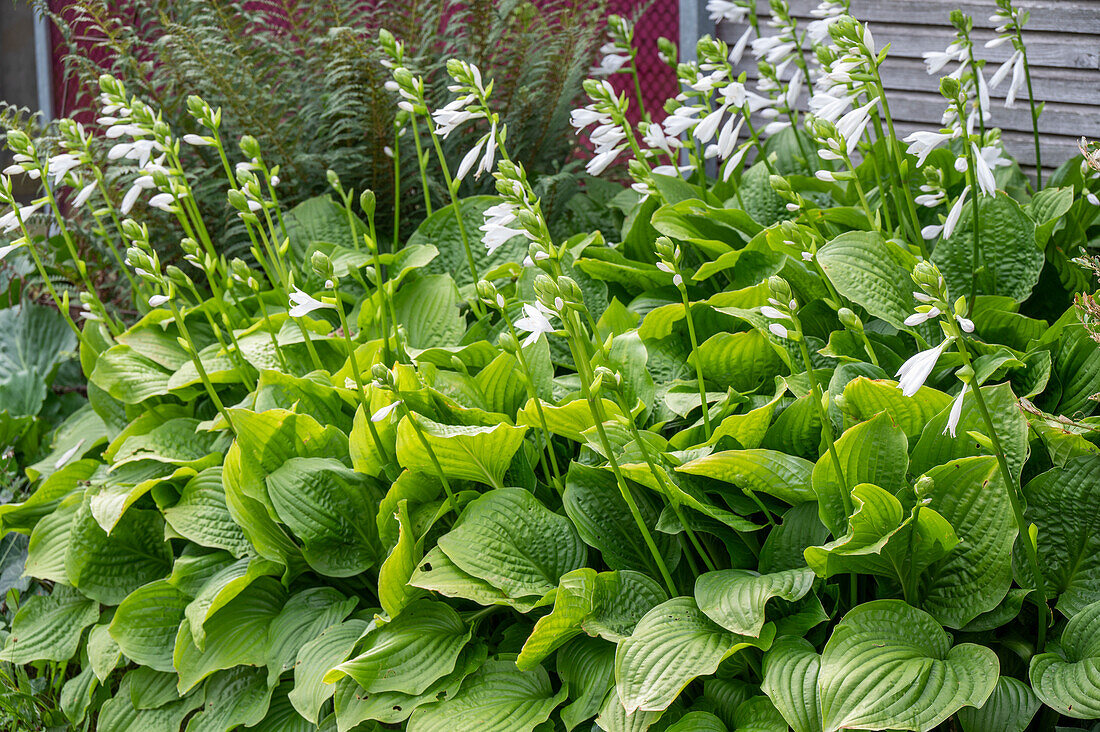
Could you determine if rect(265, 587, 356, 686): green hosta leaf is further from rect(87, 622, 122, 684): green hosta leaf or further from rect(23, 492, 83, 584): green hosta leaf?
rect(23, 492, 83, 584): green hosta leaf

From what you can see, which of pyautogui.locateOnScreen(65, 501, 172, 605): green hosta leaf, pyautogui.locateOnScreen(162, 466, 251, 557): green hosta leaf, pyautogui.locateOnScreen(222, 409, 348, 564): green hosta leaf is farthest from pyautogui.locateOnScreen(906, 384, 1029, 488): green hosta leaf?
pyautogui.locateOnScreen(65, 501, 172, 605): green hosta leaf

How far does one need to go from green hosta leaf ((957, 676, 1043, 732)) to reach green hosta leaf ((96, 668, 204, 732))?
1.68 metres

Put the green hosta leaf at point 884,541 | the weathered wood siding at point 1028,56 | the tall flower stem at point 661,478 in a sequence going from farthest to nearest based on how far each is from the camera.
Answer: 1. the weathered wood siding at point 1028,56
2. the tall flower stem at point 661,478
3. the green hosta leaf at point 884,541

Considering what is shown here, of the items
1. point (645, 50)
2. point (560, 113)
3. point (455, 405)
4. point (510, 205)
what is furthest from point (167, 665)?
point (645, 50)

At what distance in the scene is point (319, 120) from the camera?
328 centimetres

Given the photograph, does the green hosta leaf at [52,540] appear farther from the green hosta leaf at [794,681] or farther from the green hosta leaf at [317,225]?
the green hosta leaf at [794,681]

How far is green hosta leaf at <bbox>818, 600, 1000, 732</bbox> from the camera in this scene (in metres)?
1.38

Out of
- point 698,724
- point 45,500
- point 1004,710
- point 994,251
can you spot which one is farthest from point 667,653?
point 45,500

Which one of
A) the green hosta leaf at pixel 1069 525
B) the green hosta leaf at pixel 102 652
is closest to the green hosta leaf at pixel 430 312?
the green hosta leaf at pixel 102 652

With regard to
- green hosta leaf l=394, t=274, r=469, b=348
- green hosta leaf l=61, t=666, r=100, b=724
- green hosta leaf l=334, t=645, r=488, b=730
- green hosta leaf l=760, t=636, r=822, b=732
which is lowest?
green hosta leaf l=61, t=666, r=100, b=724

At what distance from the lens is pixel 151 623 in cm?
219

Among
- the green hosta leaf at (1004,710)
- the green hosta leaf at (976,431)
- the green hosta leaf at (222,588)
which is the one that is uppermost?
the green hosta leaf at (976,431)

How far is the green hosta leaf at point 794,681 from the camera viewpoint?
1470 millimetres

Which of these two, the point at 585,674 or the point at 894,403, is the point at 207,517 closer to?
the point at 585,674
